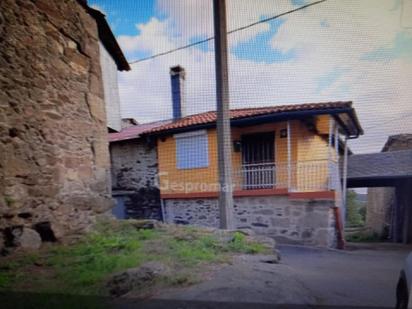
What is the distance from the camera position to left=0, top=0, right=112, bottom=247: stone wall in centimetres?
245

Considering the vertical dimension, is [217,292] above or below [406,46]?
below

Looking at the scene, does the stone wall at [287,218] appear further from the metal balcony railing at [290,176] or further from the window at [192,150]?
the window at [192,150]

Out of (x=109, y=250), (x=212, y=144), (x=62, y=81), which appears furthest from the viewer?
(x=212, y=144)

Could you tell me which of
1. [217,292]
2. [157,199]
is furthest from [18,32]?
[157,199]

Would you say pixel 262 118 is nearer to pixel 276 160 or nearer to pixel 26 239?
pixel 276 160

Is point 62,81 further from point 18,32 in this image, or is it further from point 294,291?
point 294,291

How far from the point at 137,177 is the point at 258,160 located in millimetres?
3428

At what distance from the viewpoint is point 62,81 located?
2.96 meters

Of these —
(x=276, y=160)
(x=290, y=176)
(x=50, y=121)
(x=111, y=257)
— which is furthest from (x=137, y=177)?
(x=111, y=257)

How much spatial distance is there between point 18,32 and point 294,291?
2.89 metres

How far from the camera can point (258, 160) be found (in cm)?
756

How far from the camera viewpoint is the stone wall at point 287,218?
5.91 meters

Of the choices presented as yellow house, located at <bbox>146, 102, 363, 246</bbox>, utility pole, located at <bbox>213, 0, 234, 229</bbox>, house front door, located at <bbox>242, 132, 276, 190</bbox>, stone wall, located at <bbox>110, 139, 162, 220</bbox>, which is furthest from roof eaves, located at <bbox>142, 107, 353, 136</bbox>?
utility pole, located at <bbox>213, 0, 234, 229</bbox>

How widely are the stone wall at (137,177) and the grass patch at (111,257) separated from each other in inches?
202
